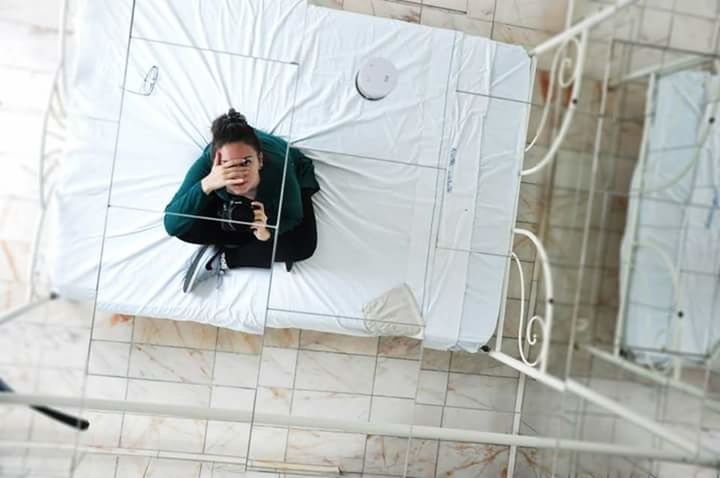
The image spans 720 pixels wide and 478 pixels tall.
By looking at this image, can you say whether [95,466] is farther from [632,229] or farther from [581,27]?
[581,27]

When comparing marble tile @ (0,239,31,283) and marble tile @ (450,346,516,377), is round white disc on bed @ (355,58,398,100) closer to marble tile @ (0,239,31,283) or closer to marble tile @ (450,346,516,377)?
marble tile @ (450,346,516,377)

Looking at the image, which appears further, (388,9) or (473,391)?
(388,9)

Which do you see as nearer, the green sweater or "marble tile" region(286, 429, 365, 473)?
the green sweater

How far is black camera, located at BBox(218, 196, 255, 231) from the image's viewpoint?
1.58 m

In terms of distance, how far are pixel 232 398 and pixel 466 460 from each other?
67cm

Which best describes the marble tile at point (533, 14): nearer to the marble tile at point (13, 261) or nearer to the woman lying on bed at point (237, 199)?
the woman lying on bed at point (237, 199)

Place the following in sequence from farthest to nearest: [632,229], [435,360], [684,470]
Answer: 1. [435,360]
2. [684,470]
3. [632,229]

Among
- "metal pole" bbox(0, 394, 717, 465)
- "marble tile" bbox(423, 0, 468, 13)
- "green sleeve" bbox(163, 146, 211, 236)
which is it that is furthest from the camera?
"marble tile" bbox(423, 0, 468, 13)

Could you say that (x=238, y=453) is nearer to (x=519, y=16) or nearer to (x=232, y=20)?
(x=232, y=20)

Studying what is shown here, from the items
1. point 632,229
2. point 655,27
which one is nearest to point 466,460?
point 632,229

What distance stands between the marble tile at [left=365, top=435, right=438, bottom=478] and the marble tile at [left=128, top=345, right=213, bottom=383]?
0.50m

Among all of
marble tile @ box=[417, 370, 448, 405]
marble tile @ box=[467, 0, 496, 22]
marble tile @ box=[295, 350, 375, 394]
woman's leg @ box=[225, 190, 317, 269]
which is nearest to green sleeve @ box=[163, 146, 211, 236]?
woman's leg @ box=[225, 190, 317, 269]

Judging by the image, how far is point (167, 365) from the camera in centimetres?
168

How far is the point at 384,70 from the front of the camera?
5.41 ft
